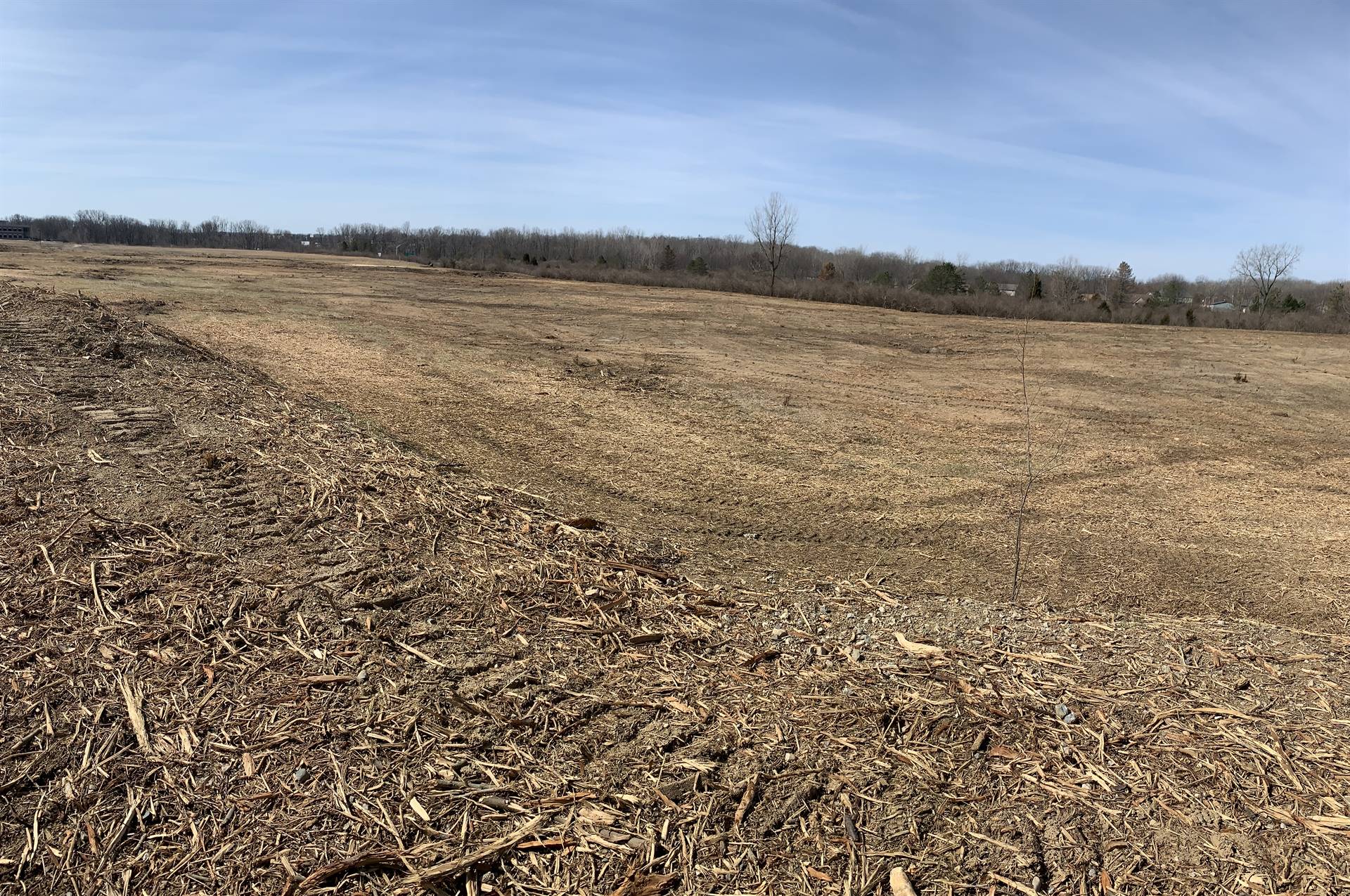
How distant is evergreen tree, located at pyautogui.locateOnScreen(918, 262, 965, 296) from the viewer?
40.3 meters

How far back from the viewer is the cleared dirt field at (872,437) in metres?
5.48

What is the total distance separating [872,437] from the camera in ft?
31.2

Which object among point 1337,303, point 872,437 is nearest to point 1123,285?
point 1337,303

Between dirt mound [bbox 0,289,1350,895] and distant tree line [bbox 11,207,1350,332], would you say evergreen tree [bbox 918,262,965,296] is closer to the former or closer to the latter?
distant tree line [bbox 11,207,1350,332]

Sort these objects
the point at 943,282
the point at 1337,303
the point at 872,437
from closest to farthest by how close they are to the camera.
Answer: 1. the point at 872,437
2. the point at 943,282
3. the point at 1337,303

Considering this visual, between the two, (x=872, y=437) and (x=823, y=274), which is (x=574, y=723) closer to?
(x=872, y=437)

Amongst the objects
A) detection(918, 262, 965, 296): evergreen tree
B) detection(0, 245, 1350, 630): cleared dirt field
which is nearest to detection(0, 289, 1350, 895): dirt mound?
detection(0, 245, 1350, 630): cleared dirt field

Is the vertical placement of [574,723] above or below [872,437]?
below

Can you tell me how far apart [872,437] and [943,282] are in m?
33.8

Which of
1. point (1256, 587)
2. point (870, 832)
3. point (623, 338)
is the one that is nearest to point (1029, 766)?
point (870, 832)

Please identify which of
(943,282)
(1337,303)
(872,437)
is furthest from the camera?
(1337,303)

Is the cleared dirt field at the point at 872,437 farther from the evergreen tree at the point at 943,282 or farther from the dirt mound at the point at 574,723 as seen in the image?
the evergreen tree at the point at 943,282

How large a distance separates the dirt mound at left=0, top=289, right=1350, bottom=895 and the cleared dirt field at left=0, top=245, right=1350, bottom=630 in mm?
1185

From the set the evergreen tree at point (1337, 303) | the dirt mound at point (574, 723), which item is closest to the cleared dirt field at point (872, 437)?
the dirt mound at point (574, 723)
